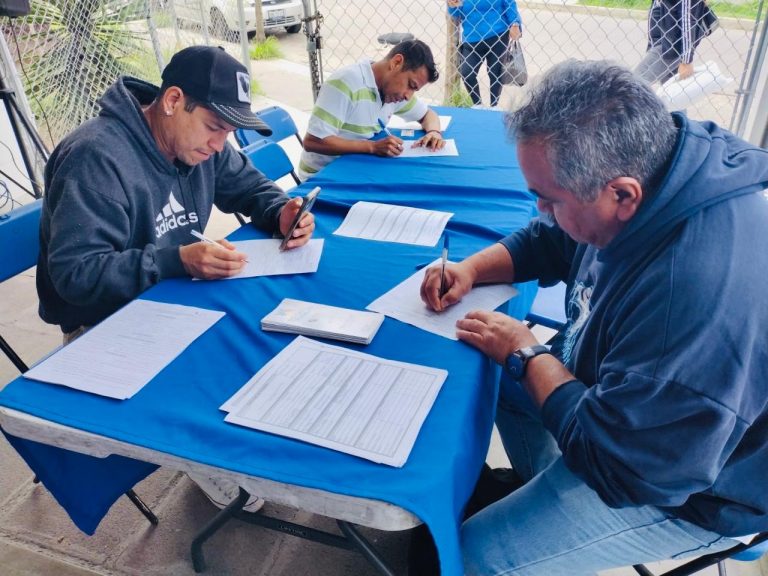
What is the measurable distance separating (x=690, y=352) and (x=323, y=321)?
654mm

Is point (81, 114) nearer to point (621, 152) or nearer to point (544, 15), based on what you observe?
point (621, 152)

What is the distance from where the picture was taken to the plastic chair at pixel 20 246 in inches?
57.3

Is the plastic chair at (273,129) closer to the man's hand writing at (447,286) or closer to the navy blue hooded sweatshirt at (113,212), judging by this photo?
the navy blue hooded sweatshirt at (113,212)

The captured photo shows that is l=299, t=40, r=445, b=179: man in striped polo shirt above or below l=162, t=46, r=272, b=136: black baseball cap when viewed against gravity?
below

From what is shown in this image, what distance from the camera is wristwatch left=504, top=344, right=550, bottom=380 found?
100 cm


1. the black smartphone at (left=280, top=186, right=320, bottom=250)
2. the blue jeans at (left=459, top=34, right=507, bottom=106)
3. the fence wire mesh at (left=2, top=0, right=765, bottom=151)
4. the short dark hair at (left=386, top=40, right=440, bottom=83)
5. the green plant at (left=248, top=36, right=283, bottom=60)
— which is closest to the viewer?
the black smartphone at (left=280, top=186, right=320, bottom=250)

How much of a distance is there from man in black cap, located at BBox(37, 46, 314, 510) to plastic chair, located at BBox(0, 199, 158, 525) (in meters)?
0.08

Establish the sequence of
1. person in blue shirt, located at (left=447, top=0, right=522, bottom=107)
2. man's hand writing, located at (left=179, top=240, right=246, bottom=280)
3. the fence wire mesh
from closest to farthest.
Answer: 1. man's hand writing, located at (left=179, top=240, right=246, bottom=280)
2. the fence wire mesh
3. person in blue shirt, located at (left=447, top=0, right=522, bottom=107)

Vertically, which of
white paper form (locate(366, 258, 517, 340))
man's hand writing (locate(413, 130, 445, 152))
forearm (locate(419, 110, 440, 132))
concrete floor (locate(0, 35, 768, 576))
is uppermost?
forearm (locate(419, 110, 440, 132))

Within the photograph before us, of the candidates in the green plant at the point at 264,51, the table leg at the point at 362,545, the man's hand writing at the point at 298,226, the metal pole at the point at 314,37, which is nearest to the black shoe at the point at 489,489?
the table leg at the point at 362,545

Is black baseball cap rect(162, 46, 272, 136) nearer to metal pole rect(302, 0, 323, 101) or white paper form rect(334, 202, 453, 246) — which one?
white paper form rect(334, 202, 453, 246)

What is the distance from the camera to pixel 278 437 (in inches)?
32.7

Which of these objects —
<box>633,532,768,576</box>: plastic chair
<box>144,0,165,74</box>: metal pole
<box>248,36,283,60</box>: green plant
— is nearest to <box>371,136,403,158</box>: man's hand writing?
<box>633,532,768,576</box>: plastic chair

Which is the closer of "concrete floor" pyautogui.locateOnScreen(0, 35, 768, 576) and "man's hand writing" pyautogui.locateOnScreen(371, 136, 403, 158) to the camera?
"concrete floor" pyautogui.locateOnScreen(0, 35, 768, 576)
